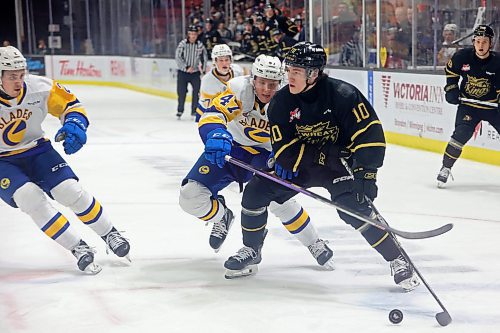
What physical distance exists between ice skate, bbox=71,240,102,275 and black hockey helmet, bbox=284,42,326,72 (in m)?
1.28

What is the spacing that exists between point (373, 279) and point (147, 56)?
13.1 meters

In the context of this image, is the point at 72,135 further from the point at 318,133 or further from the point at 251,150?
the point at 318,133

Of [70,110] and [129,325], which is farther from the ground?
[70,110]

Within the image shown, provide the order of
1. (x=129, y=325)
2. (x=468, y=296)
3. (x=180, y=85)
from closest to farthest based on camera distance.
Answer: (x=129, y=325), (x=468, y=296), (x=180, y=85)

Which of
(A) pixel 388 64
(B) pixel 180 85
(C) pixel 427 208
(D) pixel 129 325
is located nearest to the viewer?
(D) pixel 129 325

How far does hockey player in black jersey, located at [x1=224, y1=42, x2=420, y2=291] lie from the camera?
10.8ft

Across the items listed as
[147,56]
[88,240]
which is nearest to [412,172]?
[88,240]

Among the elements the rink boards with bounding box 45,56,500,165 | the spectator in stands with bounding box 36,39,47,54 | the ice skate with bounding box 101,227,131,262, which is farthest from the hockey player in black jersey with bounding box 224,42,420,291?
the spectator in stands with bounding box 36,39,47,54

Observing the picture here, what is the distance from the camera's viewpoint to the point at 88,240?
466 cm

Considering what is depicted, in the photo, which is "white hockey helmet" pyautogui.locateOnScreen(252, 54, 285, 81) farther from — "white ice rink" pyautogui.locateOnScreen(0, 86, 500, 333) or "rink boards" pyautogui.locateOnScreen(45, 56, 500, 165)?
"rink boards" pyautogui.locateOnScreen(45, 56, 500, 165)

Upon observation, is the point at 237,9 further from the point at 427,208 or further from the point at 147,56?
the point at 427,208

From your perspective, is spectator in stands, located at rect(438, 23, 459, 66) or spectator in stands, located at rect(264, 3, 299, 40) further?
spectator in stands, located at rect(264, 3, 299, 40)

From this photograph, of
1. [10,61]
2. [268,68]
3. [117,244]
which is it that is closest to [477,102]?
[268,68]

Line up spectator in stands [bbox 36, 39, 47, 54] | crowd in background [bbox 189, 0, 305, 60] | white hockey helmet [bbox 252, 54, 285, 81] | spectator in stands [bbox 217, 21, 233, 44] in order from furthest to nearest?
1. spectator in stands [bbox 36, 39, 47, 54]
2. spectator in stands [bbox 217, 21, 233, 44]
3. crowd in background [bbox 189, 0, 305, 60]
4. white hockey helmet [bbox 252, 54, 285, 81]
